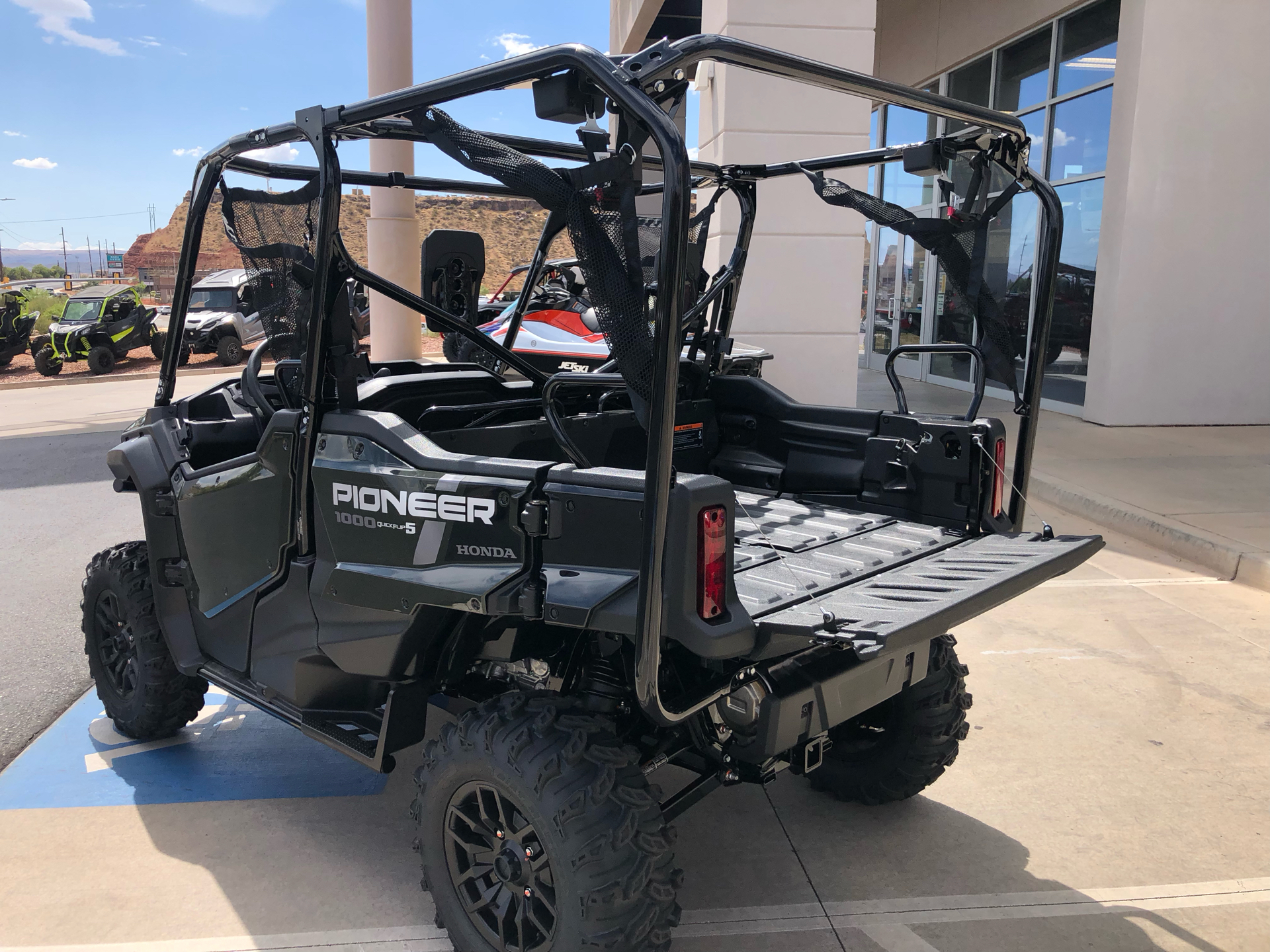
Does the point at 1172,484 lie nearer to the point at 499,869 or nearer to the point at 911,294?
the point at 499,869

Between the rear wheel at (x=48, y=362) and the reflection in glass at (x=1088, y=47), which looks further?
the rear wheel at (x=48, y=362)

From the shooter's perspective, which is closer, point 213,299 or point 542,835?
point 542,835

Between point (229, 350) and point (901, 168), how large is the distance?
1333cm

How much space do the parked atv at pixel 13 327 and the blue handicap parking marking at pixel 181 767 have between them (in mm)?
19706

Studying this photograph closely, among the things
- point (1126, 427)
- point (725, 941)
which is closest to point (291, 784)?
point (725, 941)

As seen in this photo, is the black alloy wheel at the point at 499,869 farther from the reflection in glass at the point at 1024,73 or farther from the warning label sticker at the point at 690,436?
the reflection in glass at the point at 1024,73

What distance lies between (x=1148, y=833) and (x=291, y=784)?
9.37 feet

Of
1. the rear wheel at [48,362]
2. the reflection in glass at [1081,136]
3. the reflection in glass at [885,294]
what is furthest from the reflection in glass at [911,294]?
the rear wheel at [48,362]

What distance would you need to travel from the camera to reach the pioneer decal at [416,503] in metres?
2.32

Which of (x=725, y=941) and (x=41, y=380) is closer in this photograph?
(x=725, y=941)

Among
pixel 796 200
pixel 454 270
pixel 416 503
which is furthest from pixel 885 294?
pixel 416 503

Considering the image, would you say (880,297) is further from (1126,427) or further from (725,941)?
(725,941)

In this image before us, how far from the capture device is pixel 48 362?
62.7 feet

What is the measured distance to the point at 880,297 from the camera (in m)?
17.2
